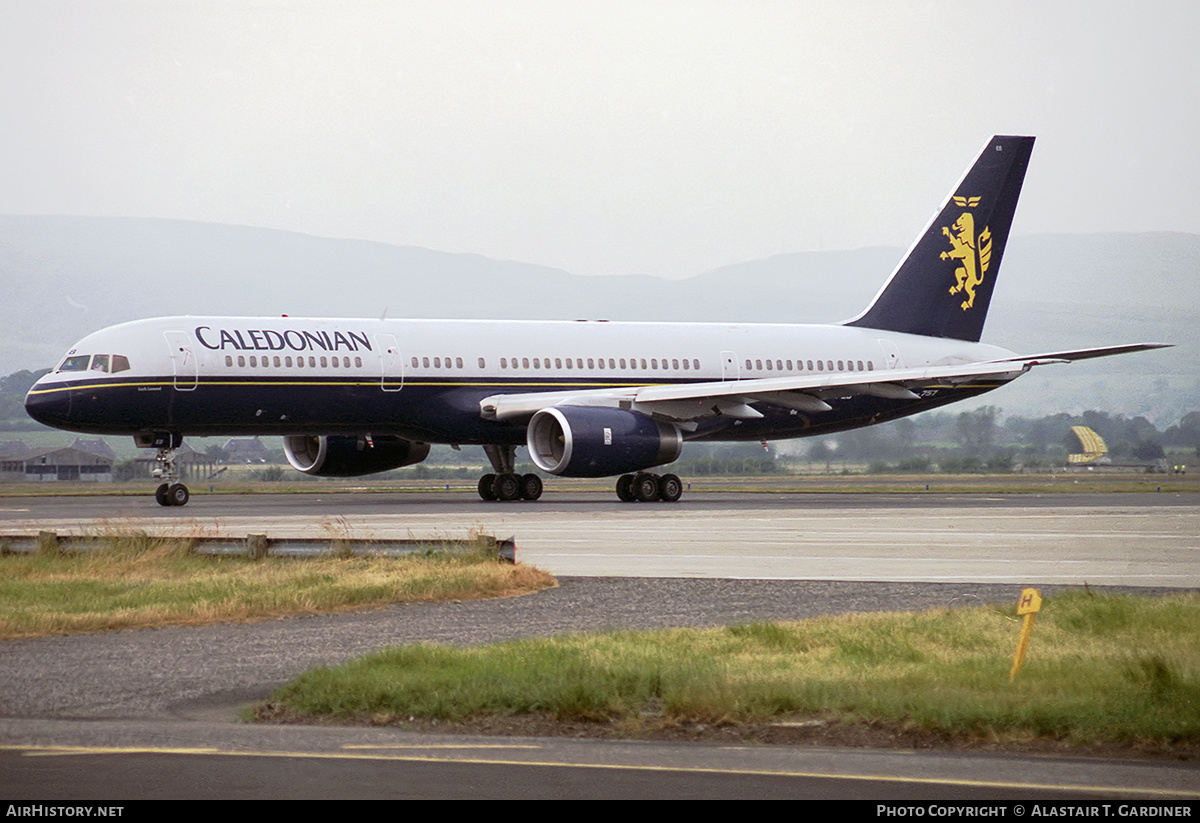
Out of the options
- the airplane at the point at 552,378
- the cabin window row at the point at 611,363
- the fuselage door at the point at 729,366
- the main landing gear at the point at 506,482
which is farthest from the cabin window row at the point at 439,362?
the fuselage door at the point at 729,366

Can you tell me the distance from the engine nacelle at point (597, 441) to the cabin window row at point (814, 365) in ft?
18.3

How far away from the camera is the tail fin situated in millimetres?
44594

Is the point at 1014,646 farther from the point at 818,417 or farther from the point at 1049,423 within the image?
the point at 1049,423

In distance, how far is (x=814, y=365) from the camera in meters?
42.1

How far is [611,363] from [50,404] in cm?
1357

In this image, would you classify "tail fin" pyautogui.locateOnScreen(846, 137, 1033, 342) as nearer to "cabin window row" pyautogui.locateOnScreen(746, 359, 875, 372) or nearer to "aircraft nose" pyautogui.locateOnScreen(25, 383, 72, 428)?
"cabin window row" pyautogui.locateOnScreen(746, 359, 875, 372)

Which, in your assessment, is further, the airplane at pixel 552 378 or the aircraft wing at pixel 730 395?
the aircraft wing at pixel 730 395

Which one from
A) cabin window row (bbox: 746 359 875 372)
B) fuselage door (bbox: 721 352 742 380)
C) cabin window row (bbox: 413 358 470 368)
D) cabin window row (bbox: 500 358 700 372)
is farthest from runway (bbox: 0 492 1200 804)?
cabin window row (bbox: 746 359 875 372)

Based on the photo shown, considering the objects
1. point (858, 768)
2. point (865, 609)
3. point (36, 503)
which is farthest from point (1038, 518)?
point (36, 503)

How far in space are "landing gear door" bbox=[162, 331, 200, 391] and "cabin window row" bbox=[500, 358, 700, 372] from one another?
7546mm

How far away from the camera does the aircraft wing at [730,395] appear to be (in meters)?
36.2

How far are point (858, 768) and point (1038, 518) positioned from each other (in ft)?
74.0

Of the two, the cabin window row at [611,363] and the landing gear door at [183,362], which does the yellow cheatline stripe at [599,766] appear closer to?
the landing gear door at [183,362]

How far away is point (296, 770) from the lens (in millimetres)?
7852
